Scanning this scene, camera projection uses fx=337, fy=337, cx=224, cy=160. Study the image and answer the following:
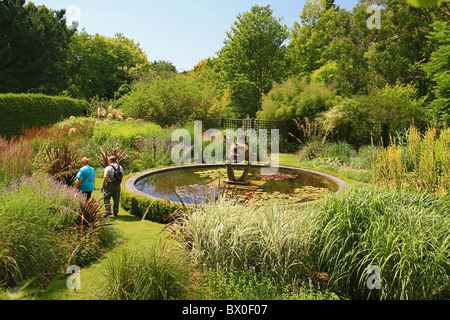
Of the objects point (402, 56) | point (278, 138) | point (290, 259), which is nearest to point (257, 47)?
point (402, 56)

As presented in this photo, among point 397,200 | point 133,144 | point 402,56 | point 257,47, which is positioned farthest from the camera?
point 257,47

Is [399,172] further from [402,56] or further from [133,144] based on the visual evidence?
[402,56]

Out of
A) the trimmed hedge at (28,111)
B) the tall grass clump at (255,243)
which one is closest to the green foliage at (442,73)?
the tall grass clump at (255,243)

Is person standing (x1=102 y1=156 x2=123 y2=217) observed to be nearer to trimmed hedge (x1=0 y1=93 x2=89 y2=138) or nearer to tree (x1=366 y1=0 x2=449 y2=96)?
trimmed hedge (x1=0 y1=93 x2=89 y2=138)

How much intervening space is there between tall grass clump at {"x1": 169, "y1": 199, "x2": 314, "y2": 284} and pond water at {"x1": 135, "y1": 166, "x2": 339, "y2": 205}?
247 centimetres

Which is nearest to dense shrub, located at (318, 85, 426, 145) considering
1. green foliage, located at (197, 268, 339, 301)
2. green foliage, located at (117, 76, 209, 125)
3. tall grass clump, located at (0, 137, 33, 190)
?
green foliage, located at (117, 76, 209, 125)

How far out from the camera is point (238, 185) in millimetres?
8586

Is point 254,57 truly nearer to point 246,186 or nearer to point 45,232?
point 246,186

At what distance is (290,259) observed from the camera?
149 inches

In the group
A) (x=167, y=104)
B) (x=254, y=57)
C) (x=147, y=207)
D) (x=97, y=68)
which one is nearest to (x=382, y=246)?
(x=147, y=207)

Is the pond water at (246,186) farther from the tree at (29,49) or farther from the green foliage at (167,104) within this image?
the tree at (29,49)

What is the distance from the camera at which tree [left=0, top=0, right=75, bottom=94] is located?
19.9m
